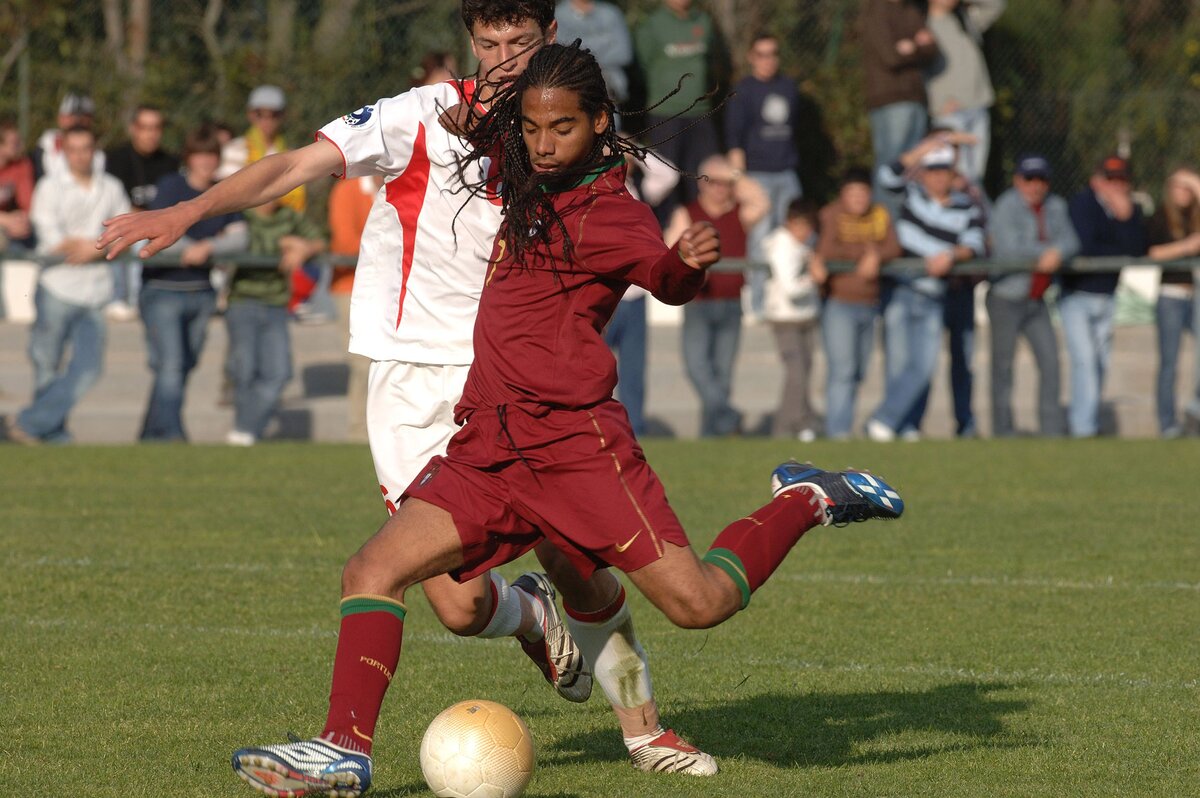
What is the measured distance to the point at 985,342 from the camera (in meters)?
17.3

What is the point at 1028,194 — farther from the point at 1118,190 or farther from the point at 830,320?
the point at 830,320

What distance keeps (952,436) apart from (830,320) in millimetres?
1698

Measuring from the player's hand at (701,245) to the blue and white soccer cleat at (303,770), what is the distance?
1400 mm

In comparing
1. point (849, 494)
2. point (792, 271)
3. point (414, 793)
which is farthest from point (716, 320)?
point (414, 793)

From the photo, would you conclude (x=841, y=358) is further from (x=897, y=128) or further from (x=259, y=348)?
(x=259, y=348)

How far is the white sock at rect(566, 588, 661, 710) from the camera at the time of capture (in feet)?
17.2

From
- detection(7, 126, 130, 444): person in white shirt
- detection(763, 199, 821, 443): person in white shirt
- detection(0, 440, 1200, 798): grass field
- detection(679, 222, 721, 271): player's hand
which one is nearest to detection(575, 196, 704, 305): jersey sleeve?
detection(679, 222, 721, 271): player's hand

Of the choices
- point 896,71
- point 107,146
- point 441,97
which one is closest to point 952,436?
point 896,71

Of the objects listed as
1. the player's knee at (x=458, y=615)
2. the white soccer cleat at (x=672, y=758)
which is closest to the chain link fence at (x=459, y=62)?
the player's knee at (x=458, y=615)

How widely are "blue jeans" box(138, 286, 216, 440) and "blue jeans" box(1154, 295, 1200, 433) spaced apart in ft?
24.2

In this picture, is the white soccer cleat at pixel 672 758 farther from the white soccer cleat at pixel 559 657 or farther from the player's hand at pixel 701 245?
the player's hand at pixel 701 245

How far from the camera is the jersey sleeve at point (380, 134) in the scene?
16.9 ft

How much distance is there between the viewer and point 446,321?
540 centimetres

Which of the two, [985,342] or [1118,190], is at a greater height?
[1118,190]
